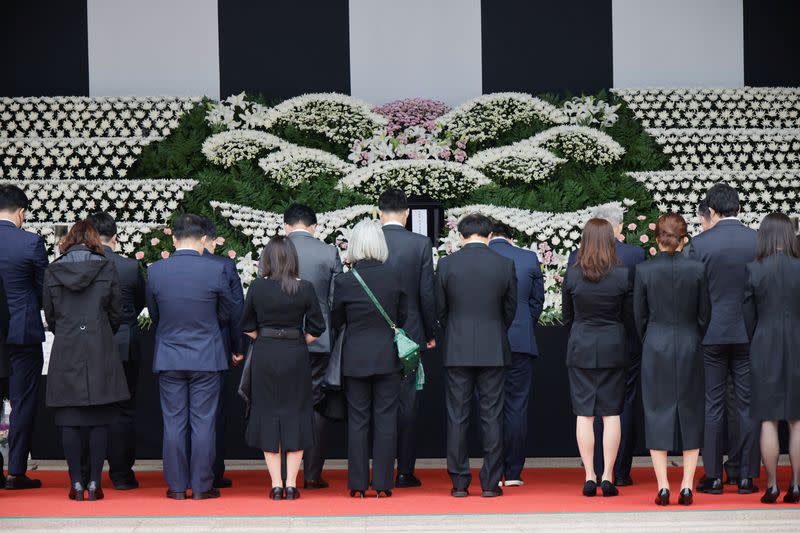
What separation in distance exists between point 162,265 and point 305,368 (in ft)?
3.16

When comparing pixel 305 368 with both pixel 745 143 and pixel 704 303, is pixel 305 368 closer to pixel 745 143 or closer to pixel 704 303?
pixel 704 303

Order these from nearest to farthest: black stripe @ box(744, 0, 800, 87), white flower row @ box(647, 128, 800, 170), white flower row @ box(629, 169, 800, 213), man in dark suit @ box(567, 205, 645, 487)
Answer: man in dark suit @ box(567, 205, 645, 487)
white flower row @ box(629, 169, 800, 213)
white flower row @ box(647, 128, 800, 170)
black stripe @ box(744, 0, 800, 87)

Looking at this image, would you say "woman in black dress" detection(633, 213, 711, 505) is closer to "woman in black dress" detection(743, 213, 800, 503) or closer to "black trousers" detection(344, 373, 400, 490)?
"woman in black dress" detection(743, 213, 800, 503)

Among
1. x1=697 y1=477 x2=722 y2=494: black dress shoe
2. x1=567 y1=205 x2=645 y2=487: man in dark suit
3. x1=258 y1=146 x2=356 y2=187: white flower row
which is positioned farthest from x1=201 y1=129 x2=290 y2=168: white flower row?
x1=697 y1=477 x2=722 y2=494: black dress shoe

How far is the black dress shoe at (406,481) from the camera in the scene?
6.86 metres

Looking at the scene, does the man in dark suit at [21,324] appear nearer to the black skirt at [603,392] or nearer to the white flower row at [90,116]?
the black skirt at [603,392]

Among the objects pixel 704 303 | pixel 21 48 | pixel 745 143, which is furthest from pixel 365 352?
pixel 21 48

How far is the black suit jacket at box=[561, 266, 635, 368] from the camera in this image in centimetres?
634

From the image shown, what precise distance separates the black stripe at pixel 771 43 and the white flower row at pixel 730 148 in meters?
1.12

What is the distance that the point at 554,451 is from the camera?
7895 mm

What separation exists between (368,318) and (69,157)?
21.7ft

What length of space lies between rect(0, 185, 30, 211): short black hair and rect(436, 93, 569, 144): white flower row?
5950mm

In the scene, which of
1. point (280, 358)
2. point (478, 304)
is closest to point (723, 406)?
point (478, 304)

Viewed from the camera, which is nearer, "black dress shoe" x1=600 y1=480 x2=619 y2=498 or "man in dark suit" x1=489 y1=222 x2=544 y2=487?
"black dress shoe" x1=600 y1=480 x2=619 y2=498
